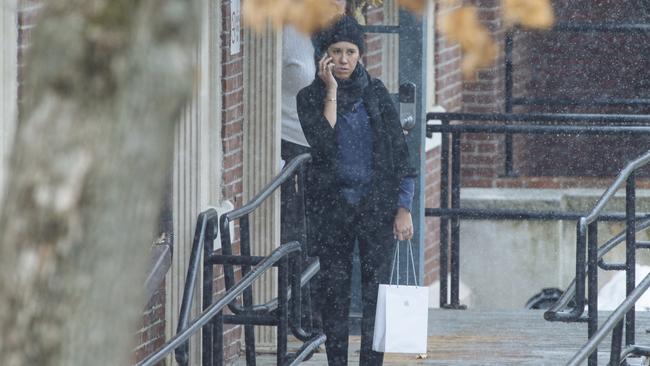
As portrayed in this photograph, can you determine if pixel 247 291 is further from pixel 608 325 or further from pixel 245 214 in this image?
pixel 608 325

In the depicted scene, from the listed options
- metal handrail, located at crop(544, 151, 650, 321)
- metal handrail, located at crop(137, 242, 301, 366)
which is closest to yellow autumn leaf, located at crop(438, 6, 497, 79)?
metal handrail, located at crop(544, 151, 650, 321)

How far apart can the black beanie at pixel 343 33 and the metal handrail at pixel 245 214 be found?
20.4 inches

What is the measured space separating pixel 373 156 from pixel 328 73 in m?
0.40

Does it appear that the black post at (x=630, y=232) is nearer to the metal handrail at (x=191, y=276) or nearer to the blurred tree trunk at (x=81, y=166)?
the metal handrail at (x=191, y=276)

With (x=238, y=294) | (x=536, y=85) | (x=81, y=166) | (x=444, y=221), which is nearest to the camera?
(x=81, y=166)

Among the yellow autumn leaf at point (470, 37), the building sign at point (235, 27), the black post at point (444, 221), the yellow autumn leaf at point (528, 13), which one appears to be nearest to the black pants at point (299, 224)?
the building sign at point (235, 27)

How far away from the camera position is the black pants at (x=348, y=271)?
7.54m

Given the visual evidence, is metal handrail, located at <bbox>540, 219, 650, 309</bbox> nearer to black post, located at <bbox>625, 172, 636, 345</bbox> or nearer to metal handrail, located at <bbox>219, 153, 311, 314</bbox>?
black post, located at <bbox>625, 172, 636, 345</bbox>

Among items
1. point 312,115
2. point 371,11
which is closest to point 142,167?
point 312,115

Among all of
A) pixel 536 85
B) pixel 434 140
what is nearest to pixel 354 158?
pixel 434 140

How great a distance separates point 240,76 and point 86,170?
19.2 ft

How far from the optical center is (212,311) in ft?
18.2

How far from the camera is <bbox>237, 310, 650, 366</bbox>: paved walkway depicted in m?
8.46

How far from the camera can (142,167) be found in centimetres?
230
